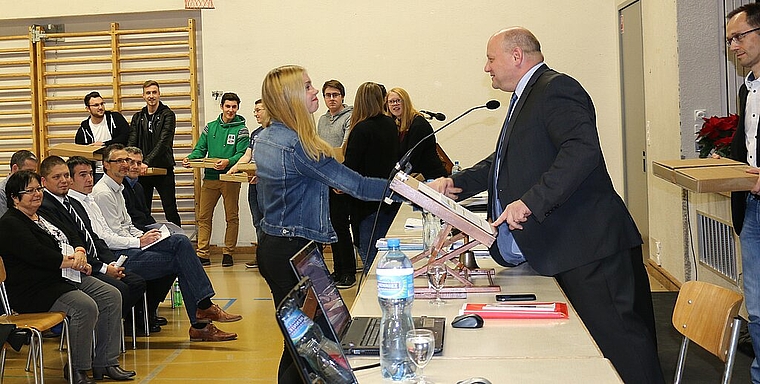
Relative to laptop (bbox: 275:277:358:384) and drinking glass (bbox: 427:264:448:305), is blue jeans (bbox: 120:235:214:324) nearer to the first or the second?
drinking glass (bbox: 427:264:448:305)

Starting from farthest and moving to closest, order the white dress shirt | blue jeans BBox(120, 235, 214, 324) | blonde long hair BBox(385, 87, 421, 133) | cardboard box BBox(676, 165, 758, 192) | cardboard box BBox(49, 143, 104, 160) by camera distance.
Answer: cardboard box BBox(49, 143, 104, 160), blonde long hair BBox(385, 87, 421, 133), blue jeans BBox(120, 235, 214, 324), the white dress shirt, cardboard box BBox(676, 165, 758, 192)

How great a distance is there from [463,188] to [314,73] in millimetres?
5283

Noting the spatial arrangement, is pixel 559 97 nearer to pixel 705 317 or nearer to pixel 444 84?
pixel 705 317

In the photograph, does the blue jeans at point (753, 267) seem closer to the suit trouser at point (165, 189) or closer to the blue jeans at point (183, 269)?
the blue jeans at point (183, 269)

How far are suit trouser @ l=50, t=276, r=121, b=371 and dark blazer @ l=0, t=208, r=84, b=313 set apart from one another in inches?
3.4

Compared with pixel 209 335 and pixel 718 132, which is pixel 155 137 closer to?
pixel 209 335

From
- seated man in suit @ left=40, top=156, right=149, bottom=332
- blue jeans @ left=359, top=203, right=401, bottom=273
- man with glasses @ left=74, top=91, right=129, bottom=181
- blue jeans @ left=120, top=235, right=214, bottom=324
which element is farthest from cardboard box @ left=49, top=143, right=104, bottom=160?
blue jeans @ left=359, top=203, right=401, bottom=273

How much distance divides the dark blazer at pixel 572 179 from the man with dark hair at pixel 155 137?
577 centimetres

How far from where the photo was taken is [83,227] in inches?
195

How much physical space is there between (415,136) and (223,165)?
2.23 meters

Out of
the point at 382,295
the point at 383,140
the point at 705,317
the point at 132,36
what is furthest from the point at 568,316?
the point at 132,36

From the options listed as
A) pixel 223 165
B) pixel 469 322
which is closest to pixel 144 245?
pixel 223 165

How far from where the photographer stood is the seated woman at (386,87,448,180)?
20.9 feet

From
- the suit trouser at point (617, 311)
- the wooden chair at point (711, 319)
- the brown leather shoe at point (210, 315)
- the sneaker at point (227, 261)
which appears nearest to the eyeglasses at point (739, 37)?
the suit trouser at point (617, 311)
